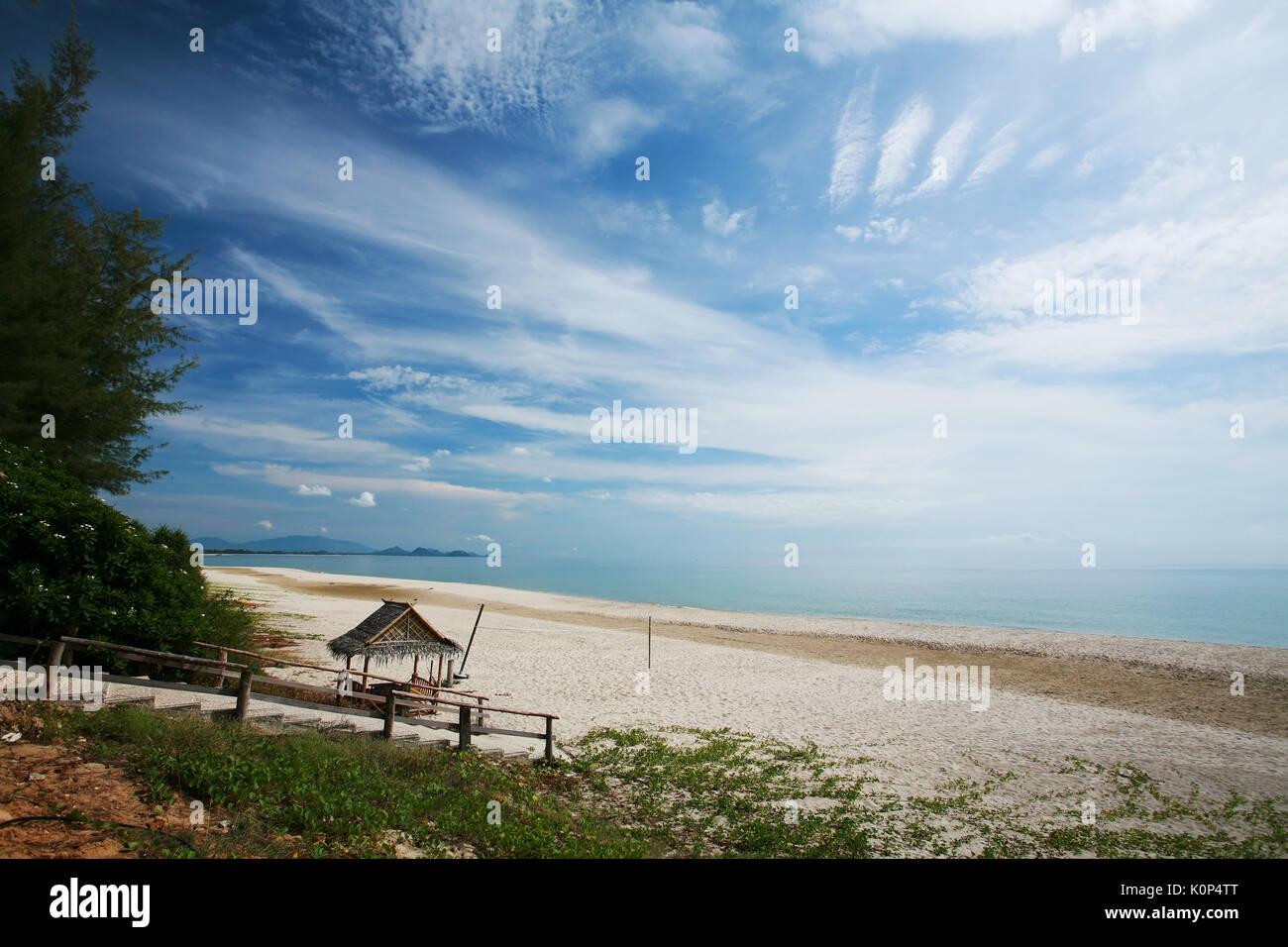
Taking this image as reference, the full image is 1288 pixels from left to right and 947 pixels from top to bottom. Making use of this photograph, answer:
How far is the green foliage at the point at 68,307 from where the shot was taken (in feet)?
51.4

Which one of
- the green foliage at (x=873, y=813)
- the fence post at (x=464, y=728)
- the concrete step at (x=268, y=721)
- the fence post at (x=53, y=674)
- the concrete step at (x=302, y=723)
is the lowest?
the green foliage at (x=873, y=813)

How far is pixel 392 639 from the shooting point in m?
14.4

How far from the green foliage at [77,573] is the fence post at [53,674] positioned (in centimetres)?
179

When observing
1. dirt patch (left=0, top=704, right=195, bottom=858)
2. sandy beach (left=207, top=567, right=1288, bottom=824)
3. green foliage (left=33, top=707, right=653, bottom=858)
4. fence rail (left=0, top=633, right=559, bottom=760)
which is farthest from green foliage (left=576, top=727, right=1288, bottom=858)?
dirt patch (left=0, top=704, right=195, bottom=858)

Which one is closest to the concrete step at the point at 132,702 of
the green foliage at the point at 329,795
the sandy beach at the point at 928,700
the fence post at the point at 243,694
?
the green foliage at the point at 329,795

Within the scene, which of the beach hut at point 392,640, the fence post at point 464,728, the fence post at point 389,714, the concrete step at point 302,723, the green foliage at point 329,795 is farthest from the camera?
the beach hut at point 392,640

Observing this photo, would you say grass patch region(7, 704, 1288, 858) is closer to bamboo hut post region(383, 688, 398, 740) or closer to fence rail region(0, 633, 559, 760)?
fence rail region(0, 633, 559, 760)

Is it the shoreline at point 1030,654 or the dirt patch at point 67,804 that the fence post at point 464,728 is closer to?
the dirt patch at point 67,804

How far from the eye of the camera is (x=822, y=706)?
19.8 m

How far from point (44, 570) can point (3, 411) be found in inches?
307

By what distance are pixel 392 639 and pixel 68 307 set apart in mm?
14121

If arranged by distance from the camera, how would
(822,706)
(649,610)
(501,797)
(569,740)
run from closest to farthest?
(501,797) < (569,740) < (822,706) < (649,610)
